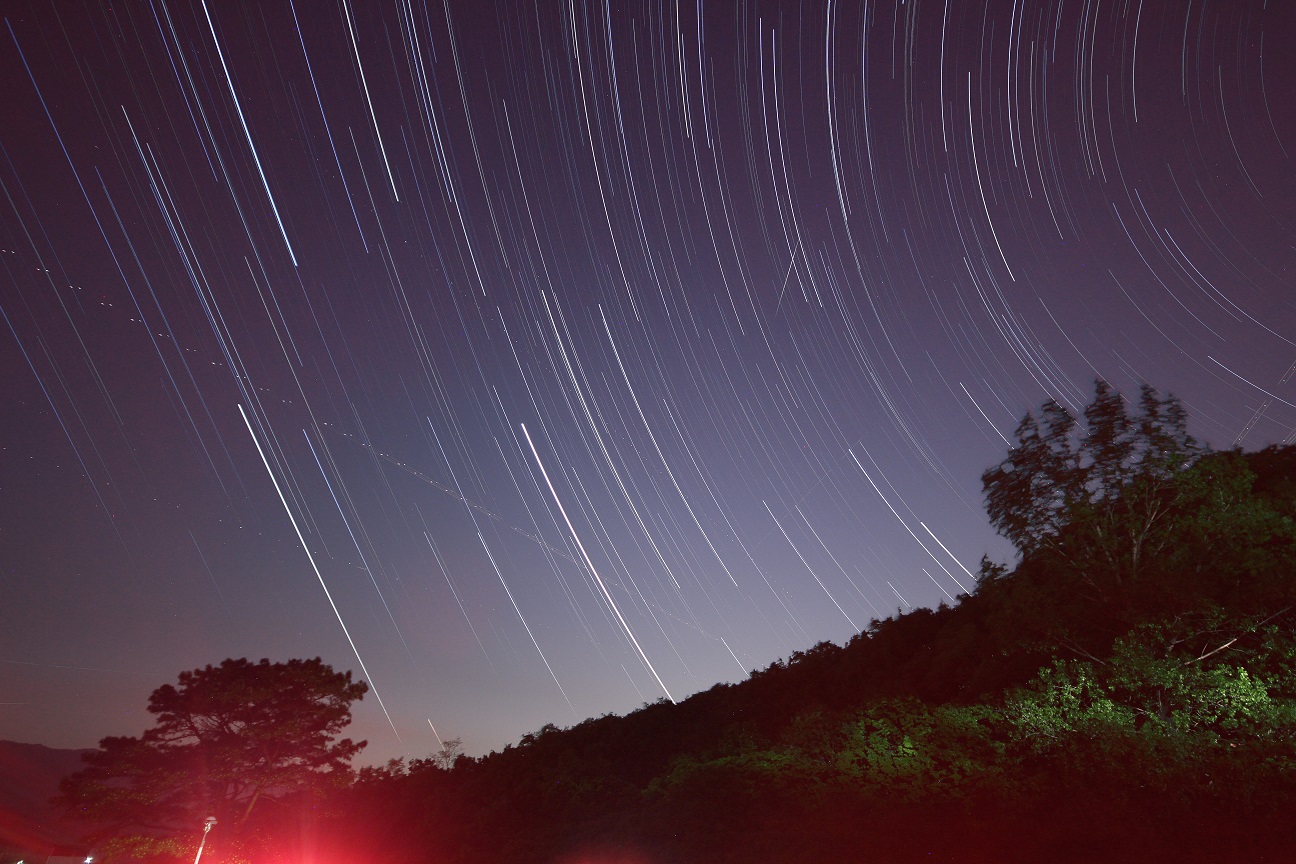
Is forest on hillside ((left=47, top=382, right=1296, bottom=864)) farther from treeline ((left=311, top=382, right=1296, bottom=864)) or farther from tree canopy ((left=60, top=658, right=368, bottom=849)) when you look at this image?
tree canopy ((left=60, top=658, right=368, bottom=849))

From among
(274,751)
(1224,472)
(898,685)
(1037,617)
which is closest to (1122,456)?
(1224,472)

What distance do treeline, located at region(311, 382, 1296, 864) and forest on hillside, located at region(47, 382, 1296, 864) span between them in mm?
Result: 44

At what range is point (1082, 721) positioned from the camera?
522 inches

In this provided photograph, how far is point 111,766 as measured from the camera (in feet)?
85.1

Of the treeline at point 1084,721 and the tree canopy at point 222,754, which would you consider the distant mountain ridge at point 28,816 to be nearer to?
the tree canopy at point 222,754

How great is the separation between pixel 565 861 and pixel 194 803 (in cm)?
1576

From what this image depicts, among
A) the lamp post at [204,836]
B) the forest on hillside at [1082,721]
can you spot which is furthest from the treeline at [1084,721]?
the lamp post at [204,836]

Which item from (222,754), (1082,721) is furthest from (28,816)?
(1082,721)

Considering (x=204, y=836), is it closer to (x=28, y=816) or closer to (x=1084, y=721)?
(x=1084, y=721)

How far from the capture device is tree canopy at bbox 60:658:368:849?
25.5m

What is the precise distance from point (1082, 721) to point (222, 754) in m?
28.1

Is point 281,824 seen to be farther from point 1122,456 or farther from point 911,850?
point 1122,456

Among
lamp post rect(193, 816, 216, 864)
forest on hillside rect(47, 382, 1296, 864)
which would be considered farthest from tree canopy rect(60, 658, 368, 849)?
forest on hillside rect(47, 382, 1296, 864)

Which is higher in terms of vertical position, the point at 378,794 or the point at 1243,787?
the point at 378,794
